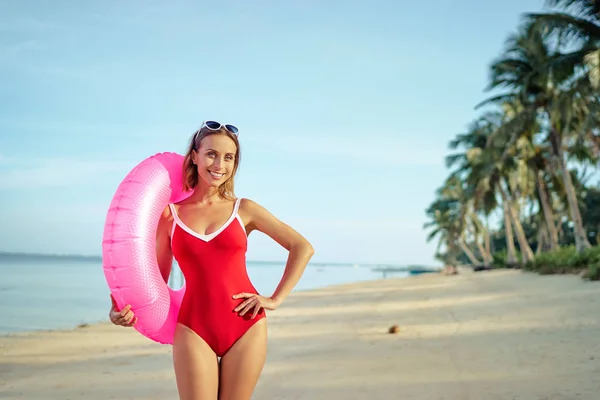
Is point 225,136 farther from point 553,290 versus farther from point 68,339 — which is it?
point 553,290

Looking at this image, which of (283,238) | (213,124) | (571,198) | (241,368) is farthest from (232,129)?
(571,198)

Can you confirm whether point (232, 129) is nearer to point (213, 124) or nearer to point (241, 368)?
point (213, 124)

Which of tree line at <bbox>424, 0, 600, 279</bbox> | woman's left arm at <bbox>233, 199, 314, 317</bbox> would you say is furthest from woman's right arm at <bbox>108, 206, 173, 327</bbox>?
tree line at <bbox>424, 0, 600, 279</bbox>

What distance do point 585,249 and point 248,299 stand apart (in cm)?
2060

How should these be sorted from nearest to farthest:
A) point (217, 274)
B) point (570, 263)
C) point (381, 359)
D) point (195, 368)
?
point (195, 368) < point (217, 274) < point (381, 359) < point (570, 263)

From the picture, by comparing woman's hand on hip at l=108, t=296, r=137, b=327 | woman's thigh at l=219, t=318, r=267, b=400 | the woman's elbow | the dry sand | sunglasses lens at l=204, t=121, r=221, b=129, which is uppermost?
sunglasses lens at l=204, t=121, r=221, b=129

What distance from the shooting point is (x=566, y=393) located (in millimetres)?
5289

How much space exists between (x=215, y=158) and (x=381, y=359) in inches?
223

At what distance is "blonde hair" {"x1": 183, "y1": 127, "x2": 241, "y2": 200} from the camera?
2533 millimetres

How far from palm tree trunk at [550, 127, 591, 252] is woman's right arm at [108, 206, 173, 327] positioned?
2096 cm

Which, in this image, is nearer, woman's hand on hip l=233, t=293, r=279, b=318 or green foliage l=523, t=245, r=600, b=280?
woman's hand on hip l=233, t=293, r=279, b=318

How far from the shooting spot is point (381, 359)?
300 inches

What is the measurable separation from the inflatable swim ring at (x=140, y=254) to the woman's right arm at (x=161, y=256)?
24 millimetres

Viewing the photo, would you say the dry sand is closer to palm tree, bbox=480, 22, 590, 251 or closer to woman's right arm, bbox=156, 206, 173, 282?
woman's right arm, bbox=156, 206, 173, 282
